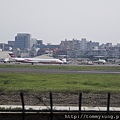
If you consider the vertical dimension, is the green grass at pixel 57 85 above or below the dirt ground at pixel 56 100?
below

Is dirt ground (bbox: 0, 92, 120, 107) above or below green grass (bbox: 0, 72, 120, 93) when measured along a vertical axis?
above

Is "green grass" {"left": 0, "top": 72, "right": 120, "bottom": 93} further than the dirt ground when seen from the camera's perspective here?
Yes

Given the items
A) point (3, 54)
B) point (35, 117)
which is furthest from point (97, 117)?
point (3, 54)

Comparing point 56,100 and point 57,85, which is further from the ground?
point 56,100

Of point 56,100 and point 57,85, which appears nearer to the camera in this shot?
point 56,100

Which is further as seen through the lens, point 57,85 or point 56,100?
point 57,85

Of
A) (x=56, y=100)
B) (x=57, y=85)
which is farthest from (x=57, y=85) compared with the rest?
(x=56, y=100)

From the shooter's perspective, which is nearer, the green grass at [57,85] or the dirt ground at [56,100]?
the dirt ground at [56,100]

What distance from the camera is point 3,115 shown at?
40.9 feet

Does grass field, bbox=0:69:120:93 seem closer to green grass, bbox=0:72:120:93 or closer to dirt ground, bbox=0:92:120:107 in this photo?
green grass, bbox=0:72:120:93

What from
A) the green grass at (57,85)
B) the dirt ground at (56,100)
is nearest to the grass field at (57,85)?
the green grass at (57,85)

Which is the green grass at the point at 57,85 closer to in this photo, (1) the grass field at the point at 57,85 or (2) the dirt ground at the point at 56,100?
(1) the grass field at the point at 57,85

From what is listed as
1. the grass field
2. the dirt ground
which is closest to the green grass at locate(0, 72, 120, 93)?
the grass field

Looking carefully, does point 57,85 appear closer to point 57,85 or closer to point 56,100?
point 57,85
